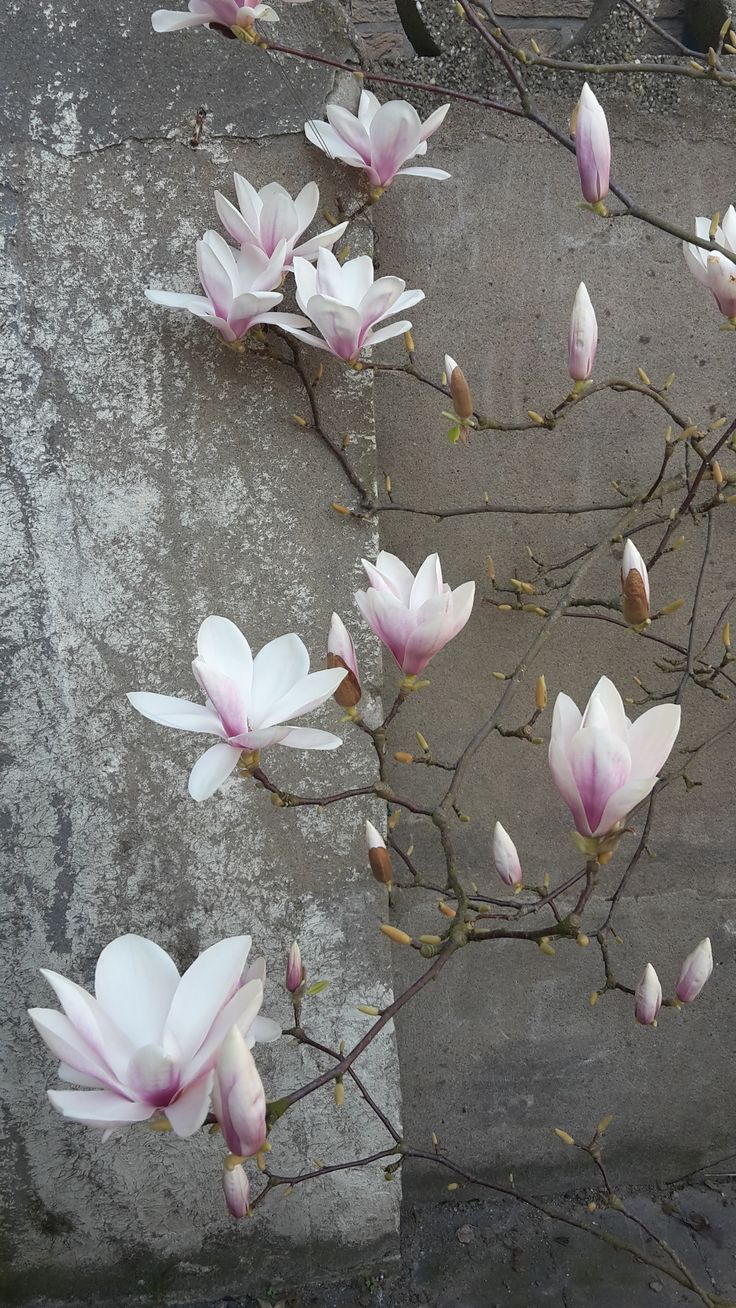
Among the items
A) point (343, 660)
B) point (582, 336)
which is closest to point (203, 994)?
point (343, 660)

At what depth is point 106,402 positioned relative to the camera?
1.04m

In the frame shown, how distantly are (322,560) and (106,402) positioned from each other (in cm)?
31

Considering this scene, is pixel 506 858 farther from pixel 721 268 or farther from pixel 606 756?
pixel 721 268

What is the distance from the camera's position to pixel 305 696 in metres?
0.65

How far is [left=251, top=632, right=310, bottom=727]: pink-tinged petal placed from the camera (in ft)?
2.22

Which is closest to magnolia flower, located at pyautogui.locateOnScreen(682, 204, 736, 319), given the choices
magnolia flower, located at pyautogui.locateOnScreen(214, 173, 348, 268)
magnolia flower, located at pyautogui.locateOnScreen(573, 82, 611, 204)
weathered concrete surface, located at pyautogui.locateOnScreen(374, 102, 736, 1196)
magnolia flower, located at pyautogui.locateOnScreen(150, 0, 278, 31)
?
magnolia flower, located at pyautogui.locateOnScreen(573, 82, 611, 204)

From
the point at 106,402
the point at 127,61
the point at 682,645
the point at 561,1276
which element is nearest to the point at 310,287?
the point at 106,402

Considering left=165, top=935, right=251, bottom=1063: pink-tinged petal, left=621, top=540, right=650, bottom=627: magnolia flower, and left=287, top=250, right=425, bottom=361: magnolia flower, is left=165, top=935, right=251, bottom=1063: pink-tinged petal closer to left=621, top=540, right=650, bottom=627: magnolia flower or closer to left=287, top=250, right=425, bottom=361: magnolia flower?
left=621, top=540, right=650, bottom=627: magnolia flower

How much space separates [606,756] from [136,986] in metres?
0.34

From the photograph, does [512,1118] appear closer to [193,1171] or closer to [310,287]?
[193,1171]

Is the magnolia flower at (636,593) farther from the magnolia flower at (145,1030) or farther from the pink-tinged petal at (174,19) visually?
the pink-tinged petal at (174,19)

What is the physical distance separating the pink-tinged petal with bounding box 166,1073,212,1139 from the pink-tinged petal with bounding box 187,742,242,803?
0.18m

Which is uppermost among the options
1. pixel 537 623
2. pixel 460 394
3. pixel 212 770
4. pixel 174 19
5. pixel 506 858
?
pixel 174 19

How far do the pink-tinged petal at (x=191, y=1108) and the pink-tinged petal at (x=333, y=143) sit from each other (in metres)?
0.95
